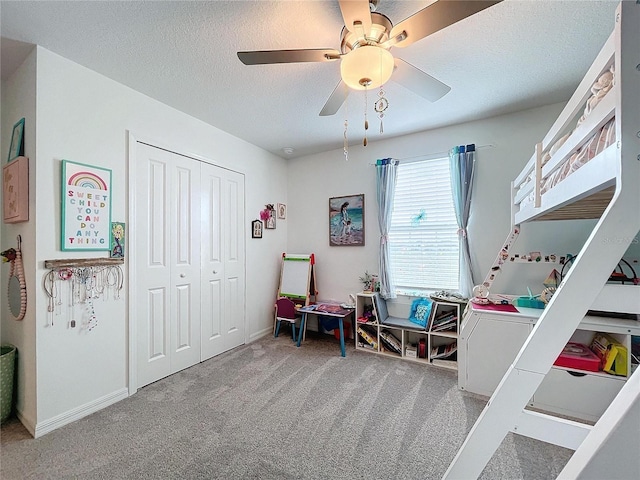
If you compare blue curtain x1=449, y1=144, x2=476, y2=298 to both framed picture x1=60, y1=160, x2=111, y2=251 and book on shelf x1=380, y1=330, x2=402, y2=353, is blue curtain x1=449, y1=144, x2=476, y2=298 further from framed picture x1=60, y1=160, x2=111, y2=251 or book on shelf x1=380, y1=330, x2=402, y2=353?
framed picture x1=60, y1=160, x2=111, y2=251

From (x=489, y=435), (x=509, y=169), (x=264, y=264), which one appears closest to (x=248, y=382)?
(x=264, y=264)

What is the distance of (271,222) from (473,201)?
2.45 m

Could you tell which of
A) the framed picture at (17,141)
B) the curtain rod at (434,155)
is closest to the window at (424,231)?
the curtain rod at (434,155)

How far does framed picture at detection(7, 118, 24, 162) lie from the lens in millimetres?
1851

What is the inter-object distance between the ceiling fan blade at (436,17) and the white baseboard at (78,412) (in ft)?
9.93

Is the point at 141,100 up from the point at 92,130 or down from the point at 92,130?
up

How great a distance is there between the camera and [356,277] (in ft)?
11.5

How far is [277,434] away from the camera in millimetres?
1732

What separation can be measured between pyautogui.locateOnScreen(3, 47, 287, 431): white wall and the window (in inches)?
93.8

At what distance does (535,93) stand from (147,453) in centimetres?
381

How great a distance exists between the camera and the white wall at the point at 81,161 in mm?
1765

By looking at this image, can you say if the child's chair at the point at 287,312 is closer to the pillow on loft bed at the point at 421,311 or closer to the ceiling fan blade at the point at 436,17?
the pillow on loft bed at the point at 421,311

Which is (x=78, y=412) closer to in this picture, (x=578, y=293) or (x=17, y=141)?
(x=17, y=141)

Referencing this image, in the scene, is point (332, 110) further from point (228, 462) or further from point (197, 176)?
point (228, 462)
